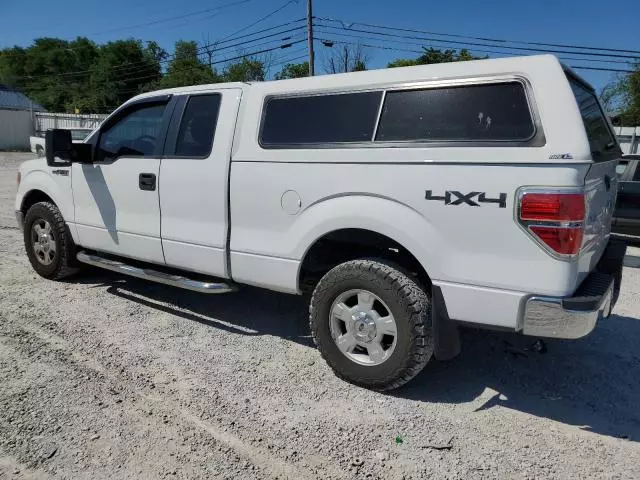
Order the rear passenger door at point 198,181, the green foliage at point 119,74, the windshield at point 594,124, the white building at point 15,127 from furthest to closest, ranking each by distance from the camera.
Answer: the green foliage at point 119,74, the white building at point 15,127, the rear passenger door at point 198,181, the windshield at point 594,124

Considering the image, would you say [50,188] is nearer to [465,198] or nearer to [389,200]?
[389,200]

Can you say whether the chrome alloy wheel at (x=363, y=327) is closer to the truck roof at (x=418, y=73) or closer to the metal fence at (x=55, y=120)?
the truck roof at (x=418, y=73)

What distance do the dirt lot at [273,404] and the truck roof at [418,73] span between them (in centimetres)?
202

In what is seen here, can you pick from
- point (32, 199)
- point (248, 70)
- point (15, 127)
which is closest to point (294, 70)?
point (248, 70)

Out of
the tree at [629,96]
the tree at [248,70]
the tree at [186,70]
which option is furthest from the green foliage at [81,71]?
the tree at [629,96]

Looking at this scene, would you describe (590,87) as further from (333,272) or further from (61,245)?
(61,245)

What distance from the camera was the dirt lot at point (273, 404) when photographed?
2781mm

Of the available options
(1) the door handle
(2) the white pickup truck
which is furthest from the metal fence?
(1) the door handle

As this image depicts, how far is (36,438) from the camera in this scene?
292 cm

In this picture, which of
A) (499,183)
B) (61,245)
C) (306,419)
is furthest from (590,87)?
(61,245)

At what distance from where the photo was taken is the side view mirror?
4.90 metres

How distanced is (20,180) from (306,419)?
4.56m

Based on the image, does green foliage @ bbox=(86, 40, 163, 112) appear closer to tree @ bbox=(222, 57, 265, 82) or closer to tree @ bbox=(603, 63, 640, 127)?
tree @ bbox=(222, 57, 265, 82)

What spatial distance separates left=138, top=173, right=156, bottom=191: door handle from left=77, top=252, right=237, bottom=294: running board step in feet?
2.45
